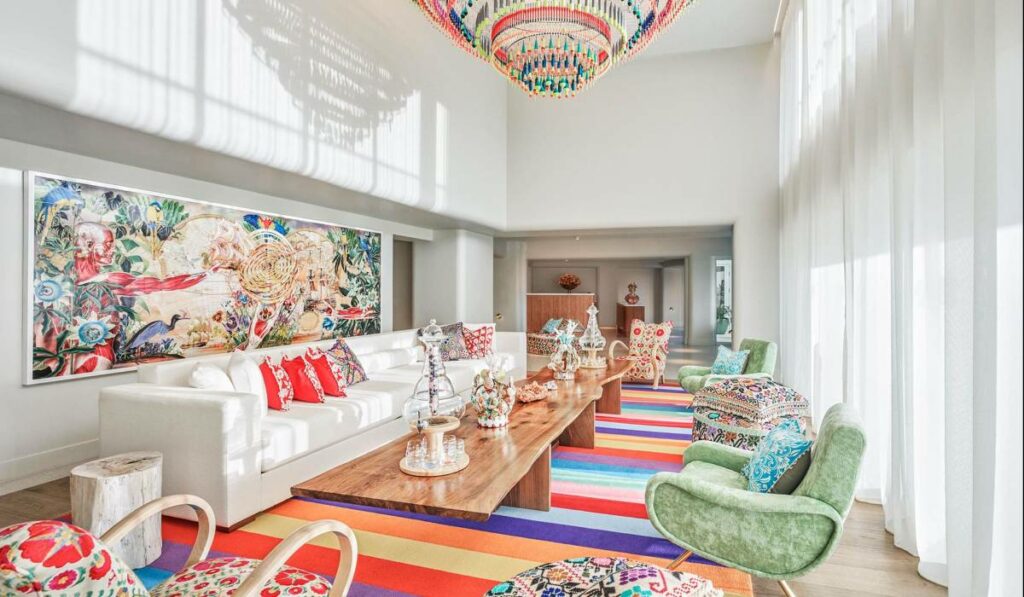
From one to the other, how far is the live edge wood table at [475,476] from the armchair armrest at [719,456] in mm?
747

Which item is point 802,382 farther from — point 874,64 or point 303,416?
point 303,416

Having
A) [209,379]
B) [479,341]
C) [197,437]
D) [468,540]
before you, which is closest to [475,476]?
[468,540]

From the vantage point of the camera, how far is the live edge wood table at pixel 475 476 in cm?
204

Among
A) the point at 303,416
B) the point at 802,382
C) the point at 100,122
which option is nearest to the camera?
the point at 100,122

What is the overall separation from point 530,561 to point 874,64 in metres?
3.37

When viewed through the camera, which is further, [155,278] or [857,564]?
[155,278]

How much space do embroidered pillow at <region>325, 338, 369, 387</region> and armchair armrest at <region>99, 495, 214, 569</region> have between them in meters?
2.69

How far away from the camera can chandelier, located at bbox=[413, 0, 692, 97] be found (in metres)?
3.50

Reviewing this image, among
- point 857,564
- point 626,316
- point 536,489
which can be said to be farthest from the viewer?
point 626,316

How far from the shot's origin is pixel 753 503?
2.00m

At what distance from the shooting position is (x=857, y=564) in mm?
2631

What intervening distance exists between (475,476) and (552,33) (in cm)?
293

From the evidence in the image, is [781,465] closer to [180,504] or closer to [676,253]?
[180,504]

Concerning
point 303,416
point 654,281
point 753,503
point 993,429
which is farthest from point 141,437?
point 654,281
